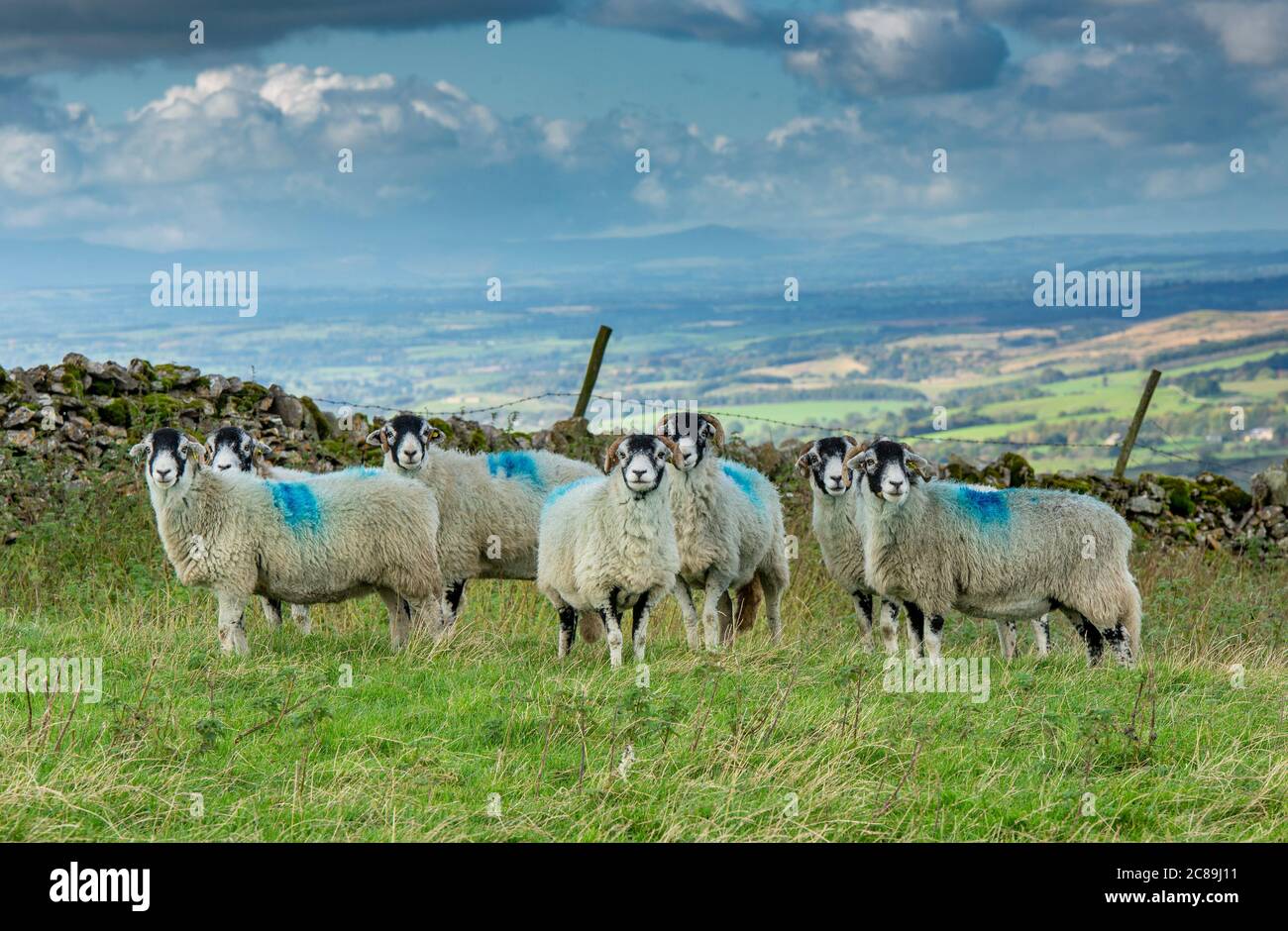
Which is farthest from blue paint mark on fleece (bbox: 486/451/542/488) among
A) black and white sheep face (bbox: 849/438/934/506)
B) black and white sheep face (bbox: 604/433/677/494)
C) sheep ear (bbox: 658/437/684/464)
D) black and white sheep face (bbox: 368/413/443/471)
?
black and white sheep face (bbox: 849/438/934/506)

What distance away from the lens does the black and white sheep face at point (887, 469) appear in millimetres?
10641

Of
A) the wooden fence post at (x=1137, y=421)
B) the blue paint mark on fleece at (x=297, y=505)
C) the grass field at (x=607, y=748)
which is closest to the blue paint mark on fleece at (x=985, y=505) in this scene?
the grass field at (x=607, y=748)

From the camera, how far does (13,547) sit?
45.5 ft

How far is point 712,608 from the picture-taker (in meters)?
11.4

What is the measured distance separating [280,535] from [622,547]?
2676 millimetres

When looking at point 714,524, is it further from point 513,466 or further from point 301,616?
point 301,616

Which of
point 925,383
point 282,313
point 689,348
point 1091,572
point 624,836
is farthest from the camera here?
point 282,313

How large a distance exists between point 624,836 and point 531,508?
6.27m

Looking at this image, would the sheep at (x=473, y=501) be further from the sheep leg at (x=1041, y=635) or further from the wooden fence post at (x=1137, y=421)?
the wooden fence post at (x=1137, y=421)

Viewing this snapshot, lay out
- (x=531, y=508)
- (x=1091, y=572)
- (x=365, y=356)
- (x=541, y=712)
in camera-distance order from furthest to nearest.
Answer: (x=365, y=356), (x=531, y=508), (x=1091, y=572), (x=541, y=712)

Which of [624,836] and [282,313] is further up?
[282,313]

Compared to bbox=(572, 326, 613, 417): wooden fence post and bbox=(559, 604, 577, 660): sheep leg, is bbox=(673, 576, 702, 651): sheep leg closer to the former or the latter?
bbox=(559, 604, 577, 660): sheep leg

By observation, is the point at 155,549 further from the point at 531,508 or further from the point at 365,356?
the point at 365,356

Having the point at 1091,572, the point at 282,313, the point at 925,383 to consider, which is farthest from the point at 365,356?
the point at 1091,572
